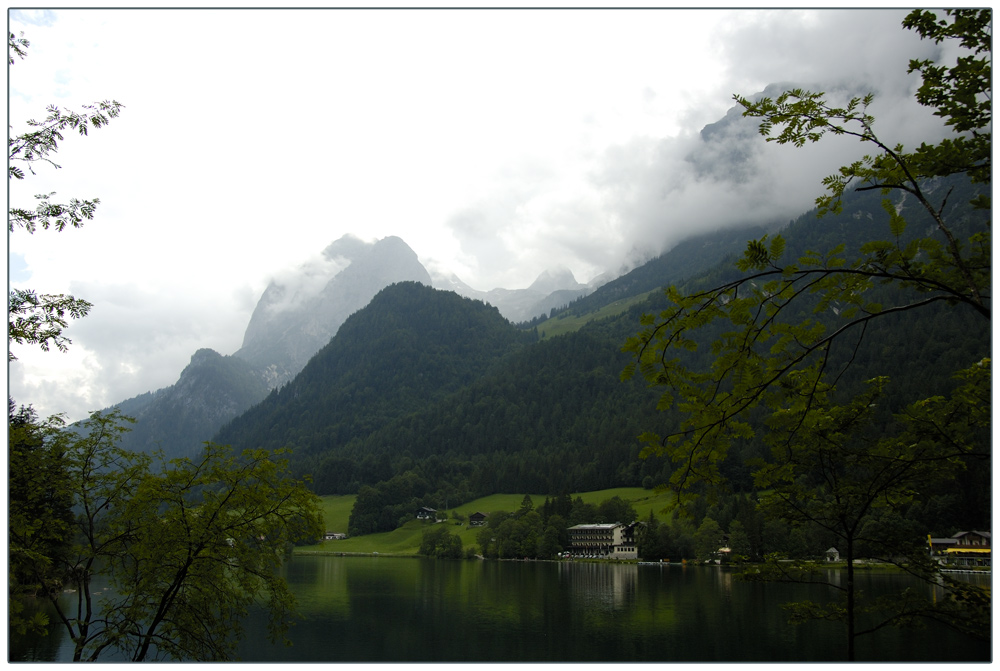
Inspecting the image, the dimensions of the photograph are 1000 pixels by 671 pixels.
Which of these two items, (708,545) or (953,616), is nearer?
(953,616)

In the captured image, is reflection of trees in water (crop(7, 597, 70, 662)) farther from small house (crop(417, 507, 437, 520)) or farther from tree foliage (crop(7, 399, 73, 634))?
small house (crop(417, 507, 437, 520))

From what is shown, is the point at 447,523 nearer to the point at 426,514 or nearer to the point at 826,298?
the point at 426,514

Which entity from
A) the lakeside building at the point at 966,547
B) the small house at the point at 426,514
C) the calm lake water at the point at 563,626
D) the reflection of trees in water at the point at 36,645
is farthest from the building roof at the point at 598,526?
the reflection of trees in water at the point at 36,645

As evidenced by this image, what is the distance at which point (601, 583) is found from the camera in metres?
60.0

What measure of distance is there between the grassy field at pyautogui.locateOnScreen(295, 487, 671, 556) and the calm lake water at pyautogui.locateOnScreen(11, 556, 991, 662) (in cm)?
4564

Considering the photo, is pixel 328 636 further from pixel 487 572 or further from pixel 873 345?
pixel 873 345

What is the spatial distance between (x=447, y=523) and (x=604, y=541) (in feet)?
114

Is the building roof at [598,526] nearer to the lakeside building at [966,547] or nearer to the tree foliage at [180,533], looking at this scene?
the lakeside building at [966,547]

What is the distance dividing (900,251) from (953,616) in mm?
4736

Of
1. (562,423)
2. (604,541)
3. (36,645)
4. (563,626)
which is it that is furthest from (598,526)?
(36,645)

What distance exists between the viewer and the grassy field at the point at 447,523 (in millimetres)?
107250

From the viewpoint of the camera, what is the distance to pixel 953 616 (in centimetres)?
691

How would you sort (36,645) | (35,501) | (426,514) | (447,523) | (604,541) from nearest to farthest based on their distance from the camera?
(35,501) → (36,645) → (604,541) → (447,523) → (426,514)

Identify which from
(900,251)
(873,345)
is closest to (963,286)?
(900,251)
